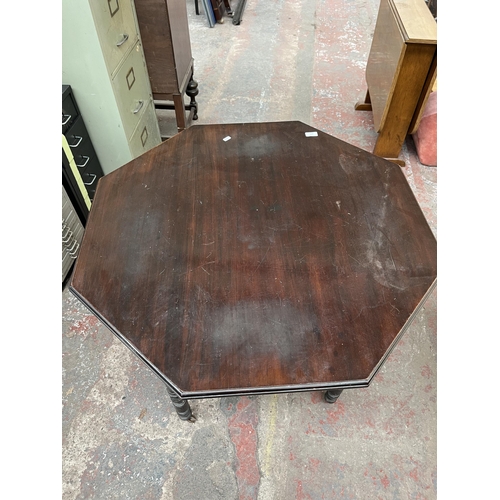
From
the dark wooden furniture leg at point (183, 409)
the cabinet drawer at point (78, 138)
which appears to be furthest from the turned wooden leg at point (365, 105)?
the dark wooden furniture leg at point (183, 409)

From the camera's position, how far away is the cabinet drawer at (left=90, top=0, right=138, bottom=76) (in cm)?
141

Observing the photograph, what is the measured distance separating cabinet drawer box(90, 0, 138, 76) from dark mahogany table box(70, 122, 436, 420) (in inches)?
20.3

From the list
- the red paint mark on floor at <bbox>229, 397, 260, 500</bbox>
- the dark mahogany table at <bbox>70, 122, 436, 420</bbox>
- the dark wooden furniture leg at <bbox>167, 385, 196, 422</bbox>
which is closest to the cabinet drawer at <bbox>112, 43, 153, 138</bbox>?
the dark mahogany table at <bbox>70, 122, 436, 420</bbox>

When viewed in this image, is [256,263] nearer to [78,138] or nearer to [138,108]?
[78,138]

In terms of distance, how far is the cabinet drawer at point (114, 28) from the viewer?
141 centimetres

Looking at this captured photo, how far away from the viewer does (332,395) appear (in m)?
1.32

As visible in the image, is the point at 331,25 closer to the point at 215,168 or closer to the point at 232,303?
the point at 215,168

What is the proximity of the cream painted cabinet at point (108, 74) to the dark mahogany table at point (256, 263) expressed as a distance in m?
0.48

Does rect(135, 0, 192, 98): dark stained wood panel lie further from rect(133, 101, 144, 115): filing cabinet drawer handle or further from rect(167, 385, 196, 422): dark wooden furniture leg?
rect(167, 385, 196, 422): dark wooden furniture leg

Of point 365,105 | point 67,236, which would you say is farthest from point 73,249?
point 365,105

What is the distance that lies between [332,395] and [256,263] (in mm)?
642

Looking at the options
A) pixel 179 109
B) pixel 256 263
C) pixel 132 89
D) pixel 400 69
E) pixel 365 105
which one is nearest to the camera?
pixel 256 263

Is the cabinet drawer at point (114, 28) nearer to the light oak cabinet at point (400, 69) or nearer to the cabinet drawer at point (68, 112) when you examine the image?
the cabinet drawer at point (68, 112)

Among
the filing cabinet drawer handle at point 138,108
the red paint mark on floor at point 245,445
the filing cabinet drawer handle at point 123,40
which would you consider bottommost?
the red paint mark on floor at point 245,445
